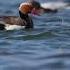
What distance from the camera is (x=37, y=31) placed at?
15086mm

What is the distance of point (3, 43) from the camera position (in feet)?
42.7

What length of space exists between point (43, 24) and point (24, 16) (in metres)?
1.07

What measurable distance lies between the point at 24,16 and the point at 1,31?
6.64 feet

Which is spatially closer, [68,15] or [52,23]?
[52,23]

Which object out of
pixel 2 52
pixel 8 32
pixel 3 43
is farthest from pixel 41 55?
pixel 8 32

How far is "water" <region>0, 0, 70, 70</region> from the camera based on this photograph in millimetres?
10312

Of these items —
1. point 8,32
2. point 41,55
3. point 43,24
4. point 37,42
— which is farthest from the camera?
point 43,24

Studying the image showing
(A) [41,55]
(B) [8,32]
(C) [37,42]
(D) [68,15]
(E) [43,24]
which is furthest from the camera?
(D) [68,15]

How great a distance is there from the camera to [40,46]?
487 inches

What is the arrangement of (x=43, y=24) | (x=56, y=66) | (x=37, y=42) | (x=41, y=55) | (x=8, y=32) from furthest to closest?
A: (x=43, y=24)
(x=8, y=32)
(x=37, y=42)
(x=41, y=55)
(x=56, y=66)

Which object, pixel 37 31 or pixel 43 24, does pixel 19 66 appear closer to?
pixel 37 31

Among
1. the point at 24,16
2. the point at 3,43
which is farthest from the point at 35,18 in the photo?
the point at 3,43

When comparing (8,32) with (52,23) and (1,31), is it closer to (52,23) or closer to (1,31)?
(1,31)

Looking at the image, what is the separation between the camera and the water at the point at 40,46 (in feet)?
33.8
